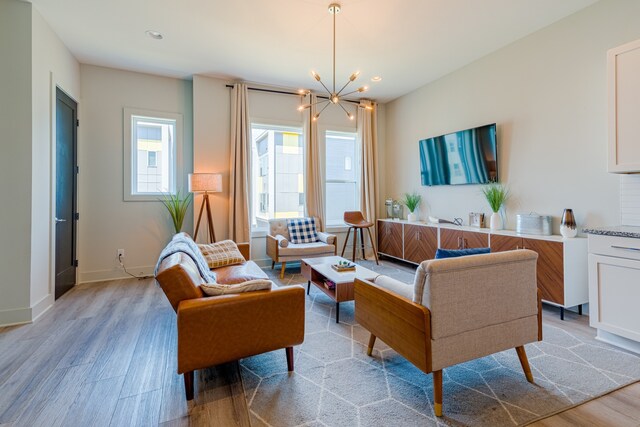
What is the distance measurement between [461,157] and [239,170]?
3368 millimetres

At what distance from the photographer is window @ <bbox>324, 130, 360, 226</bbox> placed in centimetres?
569

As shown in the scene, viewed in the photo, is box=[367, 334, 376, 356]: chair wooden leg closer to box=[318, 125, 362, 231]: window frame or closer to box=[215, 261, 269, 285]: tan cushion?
box=[215, 261, 269, 285]: tan cushion

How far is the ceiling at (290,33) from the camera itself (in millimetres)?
2973

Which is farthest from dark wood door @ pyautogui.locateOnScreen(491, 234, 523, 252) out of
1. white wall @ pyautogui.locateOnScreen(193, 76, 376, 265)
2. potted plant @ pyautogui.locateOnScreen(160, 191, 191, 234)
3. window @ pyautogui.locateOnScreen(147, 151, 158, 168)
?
window @ pyautogui.locateOnScreen(147, 151, 158, 168)

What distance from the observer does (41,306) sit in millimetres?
3068

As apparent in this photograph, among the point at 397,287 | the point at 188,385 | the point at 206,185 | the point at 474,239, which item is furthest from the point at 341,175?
the point at 188,385

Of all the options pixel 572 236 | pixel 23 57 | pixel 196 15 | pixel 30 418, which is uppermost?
pixel 196 15

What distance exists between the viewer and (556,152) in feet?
10.8

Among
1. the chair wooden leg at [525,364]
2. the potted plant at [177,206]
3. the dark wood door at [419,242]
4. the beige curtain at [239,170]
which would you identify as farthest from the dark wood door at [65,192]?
the dark wood door at [419,242]

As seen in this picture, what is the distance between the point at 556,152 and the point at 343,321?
2941 millimetres

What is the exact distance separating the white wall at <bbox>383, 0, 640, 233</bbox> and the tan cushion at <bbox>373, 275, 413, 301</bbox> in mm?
2436

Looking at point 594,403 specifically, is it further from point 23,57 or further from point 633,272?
point 23,57

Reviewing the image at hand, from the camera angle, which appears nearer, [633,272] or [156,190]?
[633,272]

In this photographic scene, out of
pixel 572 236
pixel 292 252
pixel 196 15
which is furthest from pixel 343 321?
pixel 196 15
